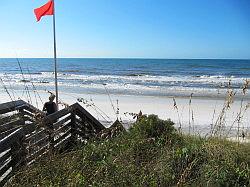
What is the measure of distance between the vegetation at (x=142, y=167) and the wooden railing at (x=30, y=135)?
312 millimetres

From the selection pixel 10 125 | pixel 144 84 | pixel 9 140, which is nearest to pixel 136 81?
pixel 144 84

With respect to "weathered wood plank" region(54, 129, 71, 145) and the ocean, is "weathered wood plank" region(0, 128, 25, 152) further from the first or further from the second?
"weathered wood plank" region(54, 129, 71, 145)

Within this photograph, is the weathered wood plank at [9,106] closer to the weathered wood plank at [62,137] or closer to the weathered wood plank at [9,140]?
the weathered wood plank at [62,137]

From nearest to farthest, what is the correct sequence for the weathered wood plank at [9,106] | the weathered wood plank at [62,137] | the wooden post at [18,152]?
the wooden post at [18,152] → the weathered wood plank at [62,137] → the weathered wood plank at [9,106]

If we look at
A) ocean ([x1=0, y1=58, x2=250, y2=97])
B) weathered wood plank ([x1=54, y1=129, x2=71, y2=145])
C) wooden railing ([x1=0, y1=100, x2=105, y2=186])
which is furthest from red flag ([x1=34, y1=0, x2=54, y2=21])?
weathered wood plank ([x1=54, y1=129, x2=71, y2=145])

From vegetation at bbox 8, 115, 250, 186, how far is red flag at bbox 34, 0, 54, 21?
618 centimetres

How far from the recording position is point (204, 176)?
3709mm

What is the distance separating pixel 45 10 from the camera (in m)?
10.2

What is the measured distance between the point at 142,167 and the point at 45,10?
7.38 meters

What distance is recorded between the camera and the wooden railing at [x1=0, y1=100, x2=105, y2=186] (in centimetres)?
405

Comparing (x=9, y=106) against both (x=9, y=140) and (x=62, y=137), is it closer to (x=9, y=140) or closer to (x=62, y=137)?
(x=62, y=137)

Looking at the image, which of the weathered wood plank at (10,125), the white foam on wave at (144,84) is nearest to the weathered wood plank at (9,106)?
the weathered wood plank at (10,125)

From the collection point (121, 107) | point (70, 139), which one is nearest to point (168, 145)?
point (70, 139)

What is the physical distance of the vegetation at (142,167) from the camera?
11.3ft
